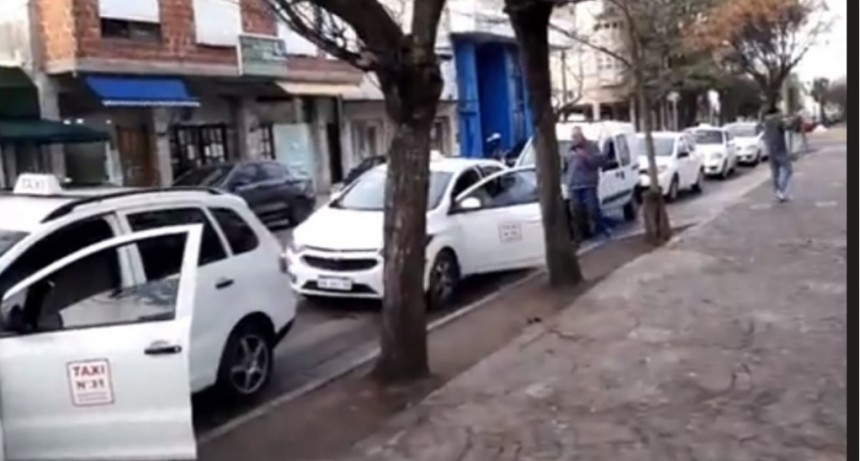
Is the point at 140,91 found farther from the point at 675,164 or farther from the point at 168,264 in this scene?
the point at 168,264

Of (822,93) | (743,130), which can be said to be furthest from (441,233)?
(743,130)

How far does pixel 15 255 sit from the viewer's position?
603 cm

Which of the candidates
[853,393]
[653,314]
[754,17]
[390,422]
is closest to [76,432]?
[390,422]

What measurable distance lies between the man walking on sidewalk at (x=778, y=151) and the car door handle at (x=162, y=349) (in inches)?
566

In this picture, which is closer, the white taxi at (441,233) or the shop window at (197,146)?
the white taxi at (441,233)

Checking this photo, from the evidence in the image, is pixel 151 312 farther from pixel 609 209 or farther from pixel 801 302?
pixel 609 209

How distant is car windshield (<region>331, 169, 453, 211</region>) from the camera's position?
38.4 ft

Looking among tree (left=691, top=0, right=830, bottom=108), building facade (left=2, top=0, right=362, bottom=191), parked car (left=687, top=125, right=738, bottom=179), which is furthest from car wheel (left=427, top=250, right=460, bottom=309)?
tree (left=691, top=0, right=830, bottom=108)

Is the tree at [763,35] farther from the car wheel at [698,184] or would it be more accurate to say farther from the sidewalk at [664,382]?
the sidewalk at [664,382]

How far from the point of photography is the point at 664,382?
6.97m

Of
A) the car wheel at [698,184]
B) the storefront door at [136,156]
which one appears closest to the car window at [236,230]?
the storefront door at [136,156]

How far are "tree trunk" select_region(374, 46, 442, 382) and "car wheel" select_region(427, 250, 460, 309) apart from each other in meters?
3.36

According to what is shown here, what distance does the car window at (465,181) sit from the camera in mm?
12070

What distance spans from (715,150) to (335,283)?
72.5ft
